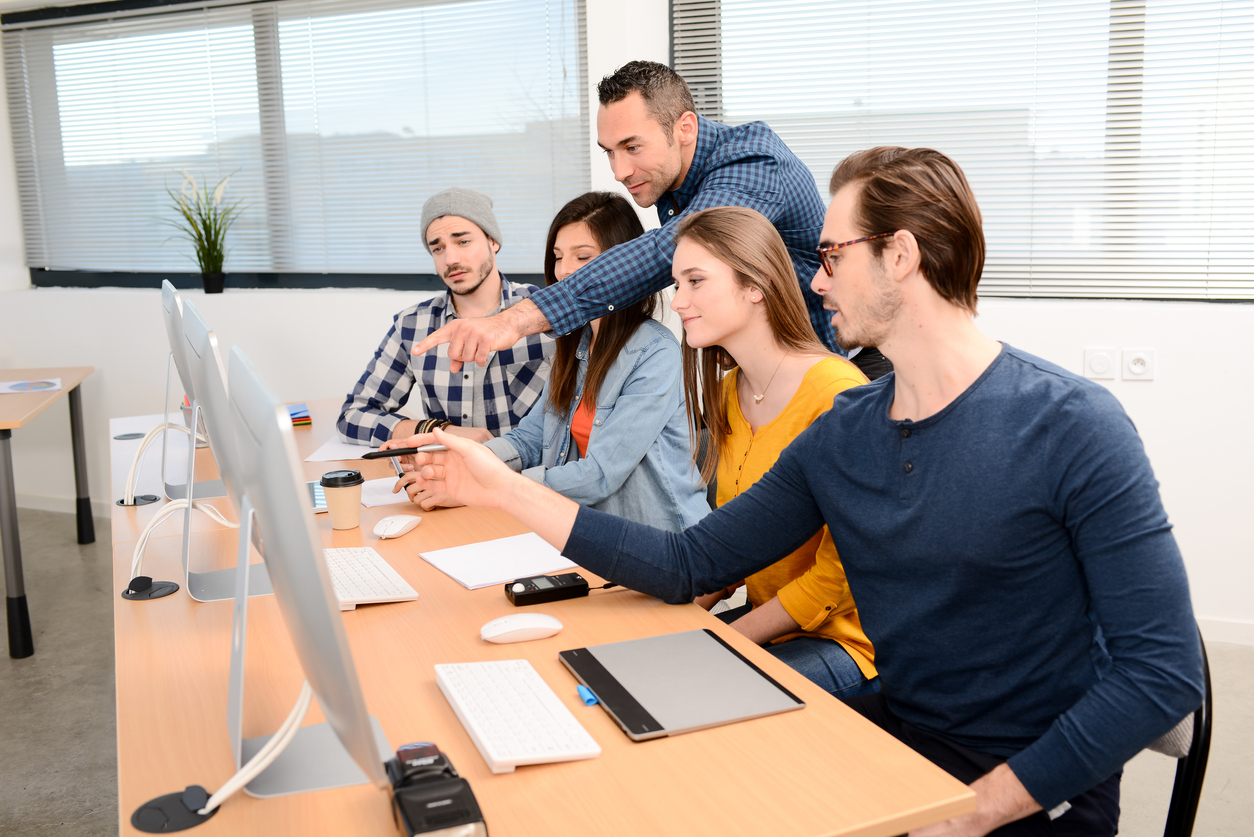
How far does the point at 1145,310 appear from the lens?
2.93 meters

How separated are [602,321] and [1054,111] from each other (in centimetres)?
196

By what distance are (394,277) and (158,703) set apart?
3300 millimetres

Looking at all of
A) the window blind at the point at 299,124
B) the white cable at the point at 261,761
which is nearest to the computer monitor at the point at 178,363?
the white cable at the point at 261,761

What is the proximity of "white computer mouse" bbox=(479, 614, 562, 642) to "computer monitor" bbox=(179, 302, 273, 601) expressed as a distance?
12.8 inches

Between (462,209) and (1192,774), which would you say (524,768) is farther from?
(462,209)

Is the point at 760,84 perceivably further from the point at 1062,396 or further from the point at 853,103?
the point at 1062,396

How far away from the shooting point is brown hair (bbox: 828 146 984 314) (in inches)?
46.0

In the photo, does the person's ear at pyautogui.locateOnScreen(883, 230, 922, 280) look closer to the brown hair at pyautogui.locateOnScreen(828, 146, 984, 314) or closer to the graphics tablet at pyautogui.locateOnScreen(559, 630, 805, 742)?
the brown hair at pyautogui.locateOnScreen(828, 146, 984, 314)

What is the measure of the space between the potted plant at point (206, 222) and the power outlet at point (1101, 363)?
364 centimetres

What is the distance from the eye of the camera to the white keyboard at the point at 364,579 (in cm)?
141

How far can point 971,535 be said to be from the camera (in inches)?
44.5

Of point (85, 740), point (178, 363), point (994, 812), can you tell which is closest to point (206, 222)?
point (85, 740)

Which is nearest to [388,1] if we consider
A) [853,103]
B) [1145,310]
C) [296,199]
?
[296,199]

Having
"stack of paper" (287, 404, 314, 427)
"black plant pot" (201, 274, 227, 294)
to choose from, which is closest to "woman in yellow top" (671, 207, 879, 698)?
"stack of paper" (287, 404, 314, 427)
